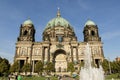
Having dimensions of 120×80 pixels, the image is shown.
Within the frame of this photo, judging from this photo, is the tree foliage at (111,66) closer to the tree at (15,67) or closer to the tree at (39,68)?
the tree at (39,68)

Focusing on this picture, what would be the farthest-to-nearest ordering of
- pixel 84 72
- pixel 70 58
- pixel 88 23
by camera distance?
pixel 88 23, pixel 70 58, pixel 84 72

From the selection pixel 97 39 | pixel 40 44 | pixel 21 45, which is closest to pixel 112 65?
pixel 97 39

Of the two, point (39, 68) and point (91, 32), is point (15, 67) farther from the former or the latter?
point (91, 32)

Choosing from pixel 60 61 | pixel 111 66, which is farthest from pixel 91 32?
pixel 111 66

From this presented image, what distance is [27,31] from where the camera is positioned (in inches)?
2744

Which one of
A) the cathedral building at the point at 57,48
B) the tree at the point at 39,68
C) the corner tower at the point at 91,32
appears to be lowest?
the tree at the point at 39,68

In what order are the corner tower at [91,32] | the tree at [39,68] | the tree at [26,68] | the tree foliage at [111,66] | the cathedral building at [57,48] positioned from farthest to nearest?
the corner tower at [91,32], the cathedral building at [57,48], the tree at [26,68], the tree at [39,68], the tree foliage at [111,66]

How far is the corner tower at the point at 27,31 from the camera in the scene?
2677 inches

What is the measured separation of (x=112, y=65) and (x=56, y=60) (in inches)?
899

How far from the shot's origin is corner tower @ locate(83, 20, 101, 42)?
68812 millimetres

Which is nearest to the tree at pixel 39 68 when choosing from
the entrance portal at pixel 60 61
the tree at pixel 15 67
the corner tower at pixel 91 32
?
the tree at pixel 15 67

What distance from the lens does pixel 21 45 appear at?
66125 millimetres

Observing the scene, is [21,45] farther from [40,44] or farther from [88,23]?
[88,23]

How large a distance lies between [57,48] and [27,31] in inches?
579
